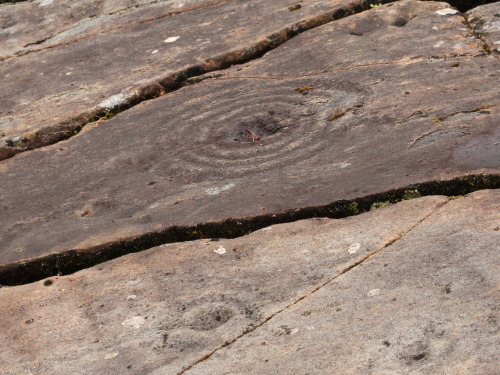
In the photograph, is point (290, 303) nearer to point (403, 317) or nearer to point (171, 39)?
point (403, 317)

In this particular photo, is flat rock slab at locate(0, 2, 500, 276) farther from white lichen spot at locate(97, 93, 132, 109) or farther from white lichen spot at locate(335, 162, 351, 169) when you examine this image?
white lichen spot at locate(97, 93, 132, 109)

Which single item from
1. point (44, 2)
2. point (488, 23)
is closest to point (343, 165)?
point (488, 23)

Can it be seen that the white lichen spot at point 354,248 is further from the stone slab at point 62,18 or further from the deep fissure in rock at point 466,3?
the stone slab at point 62,18

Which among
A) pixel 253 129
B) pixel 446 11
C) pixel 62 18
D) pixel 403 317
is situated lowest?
pixel 403 317

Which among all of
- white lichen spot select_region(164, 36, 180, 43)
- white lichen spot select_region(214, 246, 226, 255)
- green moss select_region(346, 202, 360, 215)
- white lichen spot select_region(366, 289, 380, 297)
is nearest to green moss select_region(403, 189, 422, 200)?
green moss select_region(346, 202, 360, 215)

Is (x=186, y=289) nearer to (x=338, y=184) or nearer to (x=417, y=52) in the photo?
(x=338, y=184)

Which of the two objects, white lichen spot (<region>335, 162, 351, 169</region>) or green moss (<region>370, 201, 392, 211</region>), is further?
white lichen spot (<region>335, 162, 351, 169</region>)

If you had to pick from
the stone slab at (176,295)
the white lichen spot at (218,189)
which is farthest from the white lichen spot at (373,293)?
the white lichen spot at (218,189)
